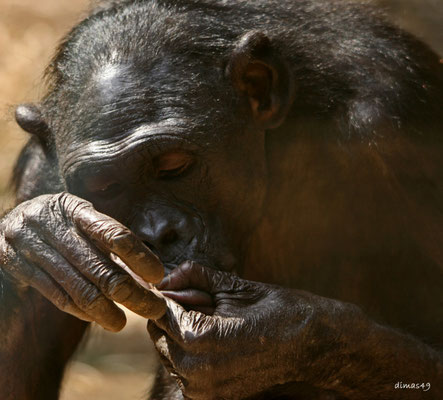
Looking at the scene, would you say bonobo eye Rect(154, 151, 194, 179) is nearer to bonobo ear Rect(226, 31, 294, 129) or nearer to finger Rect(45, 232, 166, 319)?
bonobo ear Rect(226, 31, 294, 129)

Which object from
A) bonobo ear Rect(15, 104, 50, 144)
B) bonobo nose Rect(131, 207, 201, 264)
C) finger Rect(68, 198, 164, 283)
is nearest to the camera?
finger Rect(68, 198, 164, 283)

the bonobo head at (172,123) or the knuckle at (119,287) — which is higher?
the bonobo head at (172,123)

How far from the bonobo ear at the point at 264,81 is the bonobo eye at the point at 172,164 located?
0.46m

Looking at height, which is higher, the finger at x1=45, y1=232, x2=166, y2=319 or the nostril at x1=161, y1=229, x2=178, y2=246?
the nostril at x1=161, y1=229, x2=178, y2=246

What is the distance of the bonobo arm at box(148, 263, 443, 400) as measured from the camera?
3102 millimetres

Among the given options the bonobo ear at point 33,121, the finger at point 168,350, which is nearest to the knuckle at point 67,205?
the finger at point 168,350

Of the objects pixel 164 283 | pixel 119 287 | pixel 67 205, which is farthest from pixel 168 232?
pixel 119 287

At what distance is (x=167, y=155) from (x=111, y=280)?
0.80 m

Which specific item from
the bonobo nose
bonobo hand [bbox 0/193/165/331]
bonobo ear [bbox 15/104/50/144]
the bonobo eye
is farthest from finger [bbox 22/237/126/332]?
bonobo ear [bbox 15/104/50/144]

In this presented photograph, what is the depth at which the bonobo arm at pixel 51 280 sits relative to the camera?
117 inches

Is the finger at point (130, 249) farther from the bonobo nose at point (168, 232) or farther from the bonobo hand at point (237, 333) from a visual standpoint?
the bonobo nose at point (168, 232)

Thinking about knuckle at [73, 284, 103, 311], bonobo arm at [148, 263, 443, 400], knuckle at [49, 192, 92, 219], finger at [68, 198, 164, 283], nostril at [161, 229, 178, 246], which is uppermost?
knuckle at [49, 192, 92, 219]

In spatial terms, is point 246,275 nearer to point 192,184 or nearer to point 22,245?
point 192,184

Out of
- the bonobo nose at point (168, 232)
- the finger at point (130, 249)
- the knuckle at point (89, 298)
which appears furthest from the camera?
the bonobo nose at point (168, 232)
